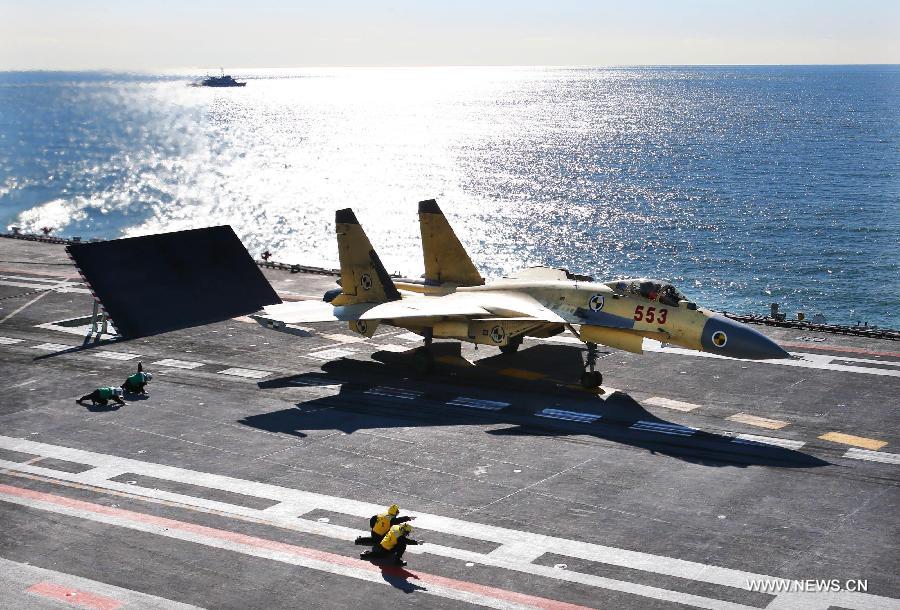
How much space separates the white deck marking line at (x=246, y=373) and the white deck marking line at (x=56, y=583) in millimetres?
18424

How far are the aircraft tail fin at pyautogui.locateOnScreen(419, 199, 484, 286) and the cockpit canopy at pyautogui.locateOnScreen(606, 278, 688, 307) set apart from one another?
9523 millimetres

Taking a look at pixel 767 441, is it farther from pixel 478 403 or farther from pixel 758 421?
pixel 478 403

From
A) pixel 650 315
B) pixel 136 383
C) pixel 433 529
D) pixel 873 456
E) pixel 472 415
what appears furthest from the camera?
pixel 136 383

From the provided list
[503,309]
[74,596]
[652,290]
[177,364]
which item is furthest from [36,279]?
[74,596]

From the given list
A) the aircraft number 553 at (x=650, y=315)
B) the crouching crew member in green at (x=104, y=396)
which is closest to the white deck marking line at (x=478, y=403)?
the aircraft number 553 at (x=650, y=315)

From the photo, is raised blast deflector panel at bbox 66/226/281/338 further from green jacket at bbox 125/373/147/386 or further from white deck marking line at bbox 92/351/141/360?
green jacket at bbox 125/373/147/386

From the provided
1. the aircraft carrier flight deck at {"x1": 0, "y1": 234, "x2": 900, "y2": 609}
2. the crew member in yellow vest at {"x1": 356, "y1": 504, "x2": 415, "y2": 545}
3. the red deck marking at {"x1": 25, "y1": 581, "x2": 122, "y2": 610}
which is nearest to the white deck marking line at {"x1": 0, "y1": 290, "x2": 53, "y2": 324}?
the aircraft carrier flight deck at {"x1": 0, "y1": 234, "x2": 900, "y2": 609}

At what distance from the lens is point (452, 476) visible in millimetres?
31234

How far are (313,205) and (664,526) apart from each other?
418 ft

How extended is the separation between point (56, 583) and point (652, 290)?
78.6 feet

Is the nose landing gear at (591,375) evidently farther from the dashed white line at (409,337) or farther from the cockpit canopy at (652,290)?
the dashed white line at (409,337)

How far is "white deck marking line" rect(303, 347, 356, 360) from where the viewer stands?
153ft

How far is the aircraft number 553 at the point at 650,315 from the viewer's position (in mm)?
38500

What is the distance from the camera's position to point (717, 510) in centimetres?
2831
